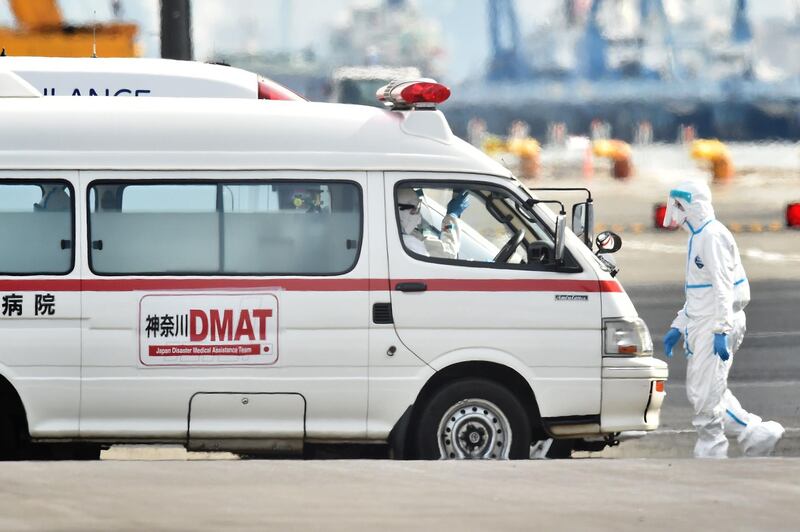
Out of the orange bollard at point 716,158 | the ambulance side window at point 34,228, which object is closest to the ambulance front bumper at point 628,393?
the ambulance side window at point 34,228

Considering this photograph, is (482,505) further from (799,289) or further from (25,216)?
(799,289)

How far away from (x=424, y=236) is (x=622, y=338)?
1.23 metres

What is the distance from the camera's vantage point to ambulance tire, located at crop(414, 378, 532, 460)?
32.1 ft

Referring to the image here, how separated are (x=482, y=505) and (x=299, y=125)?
2765 millimetres

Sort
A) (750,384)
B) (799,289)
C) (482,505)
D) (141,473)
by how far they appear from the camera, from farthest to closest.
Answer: (799,289) → (750,384) → (141,473) → (482,505)

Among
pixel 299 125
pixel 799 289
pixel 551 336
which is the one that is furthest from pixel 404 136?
pixel 799 289

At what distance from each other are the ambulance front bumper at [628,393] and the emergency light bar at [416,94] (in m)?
1.73

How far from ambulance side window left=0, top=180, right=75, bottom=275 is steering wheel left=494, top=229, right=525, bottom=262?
2.36m

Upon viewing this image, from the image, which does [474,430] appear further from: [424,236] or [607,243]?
[607,243]

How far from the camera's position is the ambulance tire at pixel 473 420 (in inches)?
385

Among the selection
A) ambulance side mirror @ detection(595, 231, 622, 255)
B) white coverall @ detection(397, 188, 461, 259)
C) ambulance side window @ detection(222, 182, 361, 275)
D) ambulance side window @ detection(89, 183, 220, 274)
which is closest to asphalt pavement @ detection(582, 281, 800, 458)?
ambulance side mirror @ detection(595, 231, 622, 255)

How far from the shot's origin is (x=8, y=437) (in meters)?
9.71

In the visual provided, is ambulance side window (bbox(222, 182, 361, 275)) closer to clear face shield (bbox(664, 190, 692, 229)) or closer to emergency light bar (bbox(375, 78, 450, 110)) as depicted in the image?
emergency light bar (bbox(375, 78, 450, 110))

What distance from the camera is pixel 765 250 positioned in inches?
1103
